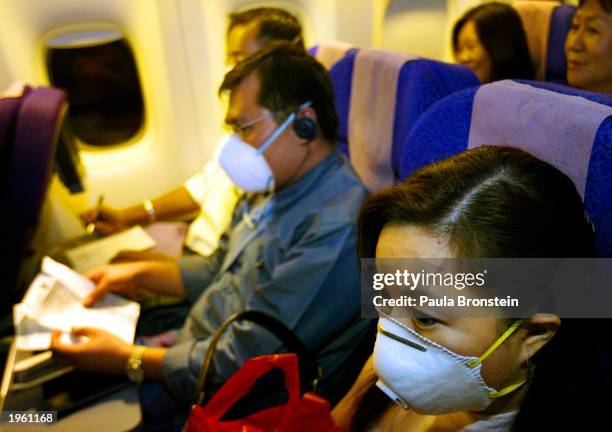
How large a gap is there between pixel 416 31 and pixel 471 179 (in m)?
3.47

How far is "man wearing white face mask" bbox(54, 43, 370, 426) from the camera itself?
4.14 feet

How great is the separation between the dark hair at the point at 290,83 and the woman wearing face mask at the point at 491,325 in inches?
28.9

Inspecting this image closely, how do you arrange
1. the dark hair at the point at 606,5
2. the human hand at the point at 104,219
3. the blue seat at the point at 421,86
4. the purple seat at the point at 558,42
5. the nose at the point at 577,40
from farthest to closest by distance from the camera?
the purple seat at the point at 558,42 → the human hand at the point at 104,219 → the nose at the point at 577,40 → the dark hair at the point at 606,5 → the blue seat at the point at 421,86

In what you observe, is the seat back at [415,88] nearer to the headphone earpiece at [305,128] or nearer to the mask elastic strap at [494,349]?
the headphone earpiece at [305,128]

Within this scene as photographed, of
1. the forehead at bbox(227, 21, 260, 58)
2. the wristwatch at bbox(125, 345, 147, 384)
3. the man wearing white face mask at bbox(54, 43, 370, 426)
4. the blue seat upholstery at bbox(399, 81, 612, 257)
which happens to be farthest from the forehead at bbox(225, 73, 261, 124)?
the wristwatch at bbox(125, 345, 147, 384)

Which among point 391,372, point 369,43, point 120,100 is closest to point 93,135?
point 120,100

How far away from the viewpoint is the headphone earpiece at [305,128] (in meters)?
1.42

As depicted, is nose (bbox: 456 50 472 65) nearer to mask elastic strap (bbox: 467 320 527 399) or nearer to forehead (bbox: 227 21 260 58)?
forehead (bbox: 227 21 260 58)

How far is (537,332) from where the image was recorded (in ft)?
2.37

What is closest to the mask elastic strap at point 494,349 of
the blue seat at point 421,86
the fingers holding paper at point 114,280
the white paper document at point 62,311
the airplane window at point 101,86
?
the blue seat at point 421,86

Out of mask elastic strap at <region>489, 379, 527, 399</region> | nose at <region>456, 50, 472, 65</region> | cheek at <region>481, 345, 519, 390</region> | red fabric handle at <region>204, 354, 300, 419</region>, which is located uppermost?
nose at <region>456, 50, 472, 65</region>

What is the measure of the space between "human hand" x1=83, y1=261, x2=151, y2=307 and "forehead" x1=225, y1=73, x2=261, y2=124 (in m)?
0.67

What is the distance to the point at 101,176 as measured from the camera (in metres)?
2.73

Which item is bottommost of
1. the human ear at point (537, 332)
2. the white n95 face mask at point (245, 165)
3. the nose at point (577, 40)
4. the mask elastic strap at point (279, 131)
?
the human ear at point (537, 332)
